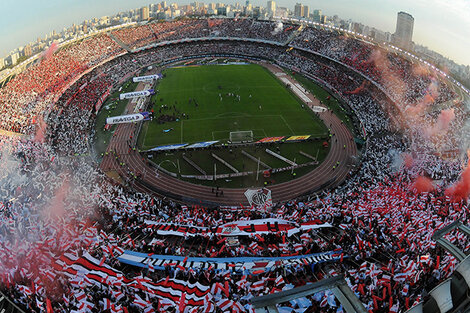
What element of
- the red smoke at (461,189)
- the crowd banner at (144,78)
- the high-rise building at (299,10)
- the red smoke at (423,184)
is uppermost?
the high-rise building at (299,10)

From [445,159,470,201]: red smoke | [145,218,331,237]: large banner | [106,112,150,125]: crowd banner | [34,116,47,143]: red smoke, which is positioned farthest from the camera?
[106,112,150,125]: crowd banner

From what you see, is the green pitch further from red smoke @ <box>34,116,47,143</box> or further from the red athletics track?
red smoke @ <box>34,116,47,143</box>

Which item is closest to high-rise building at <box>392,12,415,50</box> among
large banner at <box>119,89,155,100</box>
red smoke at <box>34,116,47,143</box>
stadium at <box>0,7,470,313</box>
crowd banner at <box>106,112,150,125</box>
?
stadium at <box>0,7,470,313</box>

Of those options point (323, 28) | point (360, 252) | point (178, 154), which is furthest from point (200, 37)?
point (360, 252)

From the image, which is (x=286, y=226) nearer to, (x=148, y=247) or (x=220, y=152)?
(x=148, y=247)

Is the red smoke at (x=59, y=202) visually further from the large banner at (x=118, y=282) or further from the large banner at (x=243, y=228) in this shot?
the large banner at (x=243, y=228)

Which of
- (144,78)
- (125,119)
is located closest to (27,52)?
(144,78)

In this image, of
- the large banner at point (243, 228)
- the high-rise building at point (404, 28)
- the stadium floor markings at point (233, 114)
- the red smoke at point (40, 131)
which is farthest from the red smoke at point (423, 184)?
the high-rise building at point (404, 28)
